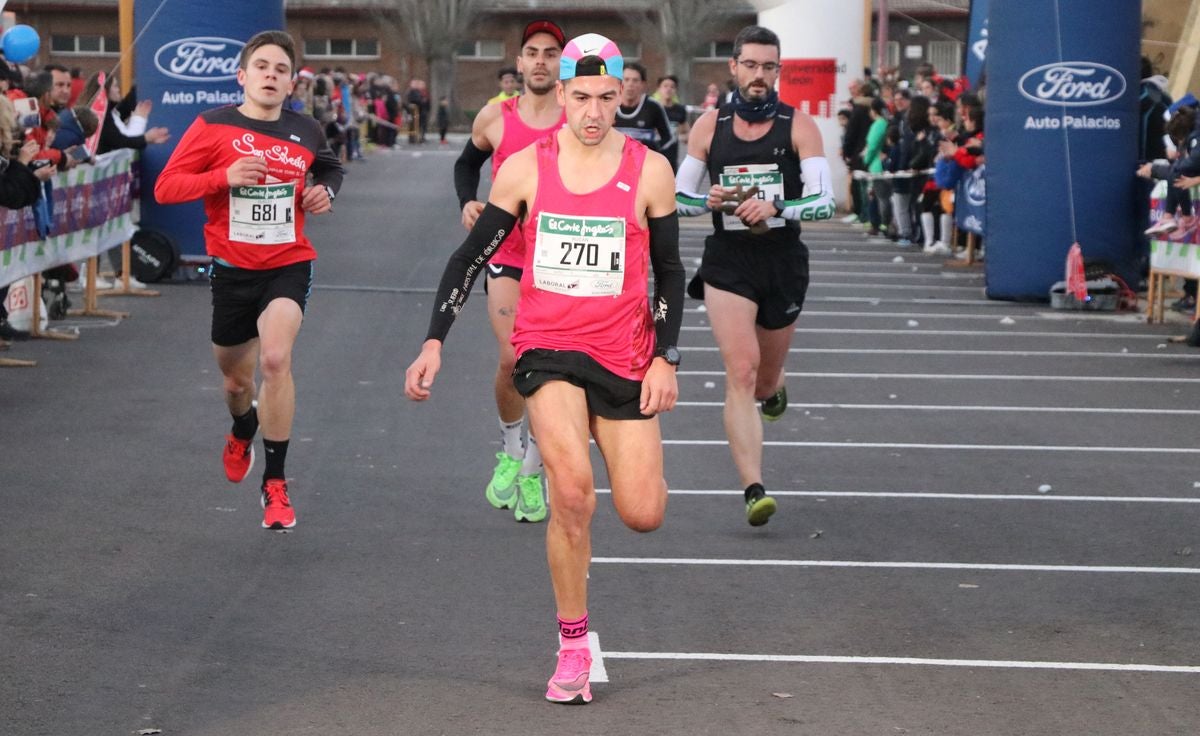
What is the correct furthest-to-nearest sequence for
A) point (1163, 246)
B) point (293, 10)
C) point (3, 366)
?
point (293, 10) → point (1163, 246) → point (3, 366)

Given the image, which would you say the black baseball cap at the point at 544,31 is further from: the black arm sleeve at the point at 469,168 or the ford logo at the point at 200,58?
the ford logo at the point at 200,58

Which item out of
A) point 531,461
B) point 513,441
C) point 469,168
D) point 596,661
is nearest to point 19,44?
point 469,168

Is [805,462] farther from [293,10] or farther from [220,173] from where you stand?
[293,10]

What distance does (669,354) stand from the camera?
6141mm

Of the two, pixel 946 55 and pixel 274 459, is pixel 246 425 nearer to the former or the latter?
pixel 274 459

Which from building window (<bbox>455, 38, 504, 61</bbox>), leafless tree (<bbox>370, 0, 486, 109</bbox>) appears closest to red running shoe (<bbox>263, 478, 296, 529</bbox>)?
leafless tree (<bbox>370, 0, 486, 109</bbox>)

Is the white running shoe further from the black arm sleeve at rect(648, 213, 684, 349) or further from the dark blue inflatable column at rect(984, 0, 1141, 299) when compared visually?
the black arm sleeve at rect(648, 213, 684, 349)

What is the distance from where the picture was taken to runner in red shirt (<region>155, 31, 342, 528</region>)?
8.66m

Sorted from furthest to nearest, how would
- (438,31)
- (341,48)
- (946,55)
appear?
1. (341,48)
2. (438,31)
3. (946,55)

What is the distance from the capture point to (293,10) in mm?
83312

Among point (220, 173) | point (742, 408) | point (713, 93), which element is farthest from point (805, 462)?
point (713, 93)

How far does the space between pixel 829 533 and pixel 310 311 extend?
963 cm

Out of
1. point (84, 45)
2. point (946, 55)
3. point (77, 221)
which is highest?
point (84, 45)

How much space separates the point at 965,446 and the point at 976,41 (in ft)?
55.5
